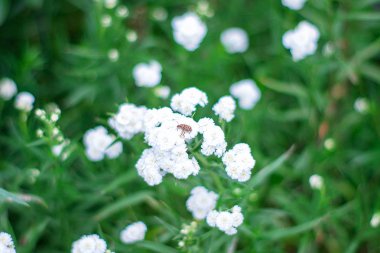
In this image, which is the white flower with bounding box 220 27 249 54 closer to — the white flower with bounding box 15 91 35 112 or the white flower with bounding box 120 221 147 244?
the white flower with bounding box 15 91 35 112

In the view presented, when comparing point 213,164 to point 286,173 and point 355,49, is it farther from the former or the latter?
point 355,49

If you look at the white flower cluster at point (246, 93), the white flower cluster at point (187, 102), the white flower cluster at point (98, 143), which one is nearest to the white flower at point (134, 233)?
the white flower cluster at point (98, 143)

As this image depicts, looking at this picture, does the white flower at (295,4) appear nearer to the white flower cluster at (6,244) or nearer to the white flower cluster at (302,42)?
the white flower cluster at (302,42)

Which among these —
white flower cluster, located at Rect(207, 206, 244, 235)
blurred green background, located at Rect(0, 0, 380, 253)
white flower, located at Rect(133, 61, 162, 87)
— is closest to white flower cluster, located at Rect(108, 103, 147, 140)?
blurred green background, located at Rect(0, 0, 380, 253)

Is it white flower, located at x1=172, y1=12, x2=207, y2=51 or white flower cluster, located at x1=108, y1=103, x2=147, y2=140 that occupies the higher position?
white flower, located at x1=172, y1=12, x2=207, y2=51

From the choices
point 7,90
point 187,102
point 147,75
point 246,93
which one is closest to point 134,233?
point 187,102
